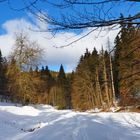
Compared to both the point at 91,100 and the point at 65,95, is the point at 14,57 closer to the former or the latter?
the point at 91,100

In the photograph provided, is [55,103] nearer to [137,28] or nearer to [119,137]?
[119,137]

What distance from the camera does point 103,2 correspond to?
596 cm

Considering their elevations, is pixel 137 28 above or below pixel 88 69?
below

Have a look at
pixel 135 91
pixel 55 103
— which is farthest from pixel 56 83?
pixel 135 91

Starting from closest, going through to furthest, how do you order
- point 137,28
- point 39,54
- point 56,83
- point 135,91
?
point 137,28 < point 135,91 < point 39,54 < point 56,83

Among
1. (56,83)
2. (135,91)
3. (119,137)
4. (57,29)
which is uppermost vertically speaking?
(56,83)

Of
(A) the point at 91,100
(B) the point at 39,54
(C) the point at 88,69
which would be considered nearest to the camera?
(B) the point at 39,54

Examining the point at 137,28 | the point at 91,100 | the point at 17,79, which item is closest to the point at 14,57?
the point at 17,79

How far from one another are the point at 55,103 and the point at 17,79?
212 feet

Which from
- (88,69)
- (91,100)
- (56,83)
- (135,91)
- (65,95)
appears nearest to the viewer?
(135,91)

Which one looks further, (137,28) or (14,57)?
(14,57)

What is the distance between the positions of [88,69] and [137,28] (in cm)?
5984

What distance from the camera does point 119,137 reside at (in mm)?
15555

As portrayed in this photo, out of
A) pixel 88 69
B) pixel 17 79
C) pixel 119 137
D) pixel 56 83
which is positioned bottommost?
pixel 119 137
